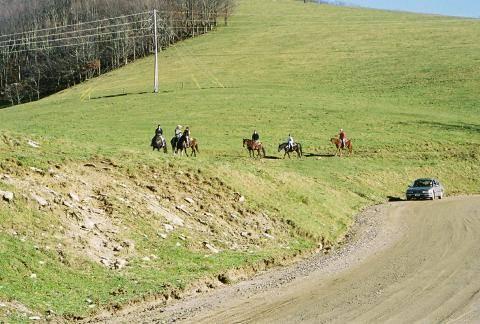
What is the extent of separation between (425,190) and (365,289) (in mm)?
22148

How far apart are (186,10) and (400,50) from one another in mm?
49422

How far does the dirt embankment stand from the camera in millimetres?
14945

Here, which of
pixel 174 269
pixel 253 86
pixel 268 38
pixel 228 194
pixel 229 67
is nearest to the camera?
pixel 174 269

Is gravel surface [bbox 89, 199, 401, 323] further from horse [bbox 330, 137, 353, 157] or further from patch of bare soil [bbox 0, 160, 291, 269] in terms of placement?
horse [bbox 330, 137, 353, 157]

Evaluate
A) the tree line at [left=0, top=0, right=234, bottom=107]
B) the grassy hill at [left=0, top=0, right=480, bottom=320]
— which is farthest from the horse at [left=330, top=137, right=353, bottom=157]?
the tree line at [left=0, top=0, right=234, bottom=107]

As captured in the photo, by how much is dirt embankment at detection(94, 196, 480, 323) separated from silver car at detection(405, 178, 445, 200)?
1163 cm

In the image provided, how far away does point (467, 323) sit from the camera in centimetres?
1426

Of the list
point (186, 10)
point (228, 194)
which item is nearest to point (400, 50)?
point (186, 10)

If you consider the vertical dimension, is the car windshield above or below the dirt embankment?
below

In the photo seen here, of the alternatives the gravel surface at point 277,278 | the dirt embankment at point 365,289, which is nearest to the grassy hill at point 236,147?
the gravel surface at point 277,278

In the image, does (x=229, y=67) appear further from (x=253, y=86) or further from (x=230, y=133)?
(x=230, y=133)

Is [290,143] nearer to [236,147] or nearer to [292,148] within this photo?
[292,148]

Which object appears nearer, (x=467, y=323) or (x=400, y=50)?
(x=467, y=323)

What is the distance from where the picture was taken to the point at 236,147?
49500 mm
